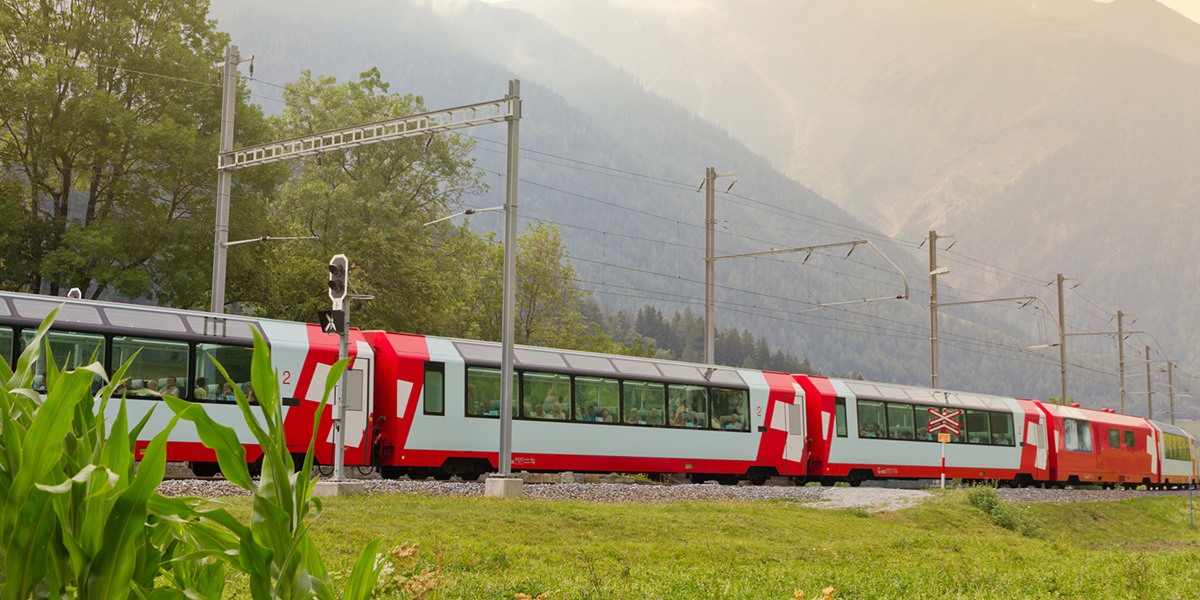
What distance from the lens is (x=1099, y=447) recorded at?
155 ft

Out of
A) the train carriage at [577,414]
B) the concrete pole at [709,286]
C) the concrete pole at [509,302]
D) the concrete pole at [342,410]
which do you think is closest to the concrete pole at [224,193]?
the train carriage at [577,414]

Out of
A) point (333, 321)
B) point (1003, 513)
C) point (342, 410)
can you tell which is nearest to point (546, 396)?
point (342, 410)

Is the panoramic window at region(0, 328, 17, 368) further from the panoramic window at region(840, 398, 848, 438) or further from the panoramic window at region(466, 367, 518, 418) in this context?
the panoramic window at region(840, 398, 848, 438)

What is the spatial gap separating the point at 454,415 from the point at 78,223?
18.4 m

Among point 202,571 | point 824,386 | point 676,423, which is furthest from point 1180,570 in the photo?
point 824,386

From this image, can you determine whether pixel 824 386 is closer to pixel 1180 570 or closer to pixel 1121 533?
pixel 1121 533

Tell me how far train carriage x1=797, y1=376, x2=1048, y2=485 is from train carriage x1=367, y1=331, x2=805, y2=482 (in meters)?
1.22

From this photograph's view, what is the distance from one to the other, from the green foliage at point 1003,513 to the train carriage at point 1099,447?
628 inches

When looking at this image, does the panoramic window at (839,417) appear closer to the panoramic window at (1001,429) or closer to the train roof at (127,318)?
the panoramic window at (1001,429)

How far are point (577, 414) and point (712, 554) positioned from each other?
40.0 ft

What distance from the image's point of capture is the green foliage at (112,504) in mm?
3273

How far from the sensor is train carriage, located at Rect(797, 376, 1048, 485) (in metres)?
34.6

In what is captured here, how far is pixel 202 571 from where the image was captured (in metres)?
3.90

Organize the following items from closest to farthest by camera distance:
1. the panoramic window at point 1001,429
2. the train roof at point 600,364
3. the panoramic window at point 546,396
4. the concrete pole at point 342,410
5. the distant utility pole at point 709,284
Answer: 1. the concrete pole at point 342,410
2. the train roof at point 600,364
3. the panoramic window at point 546,396
4. the distant utility pole at point 709,284
5. the panoramic window at point 1001,429
